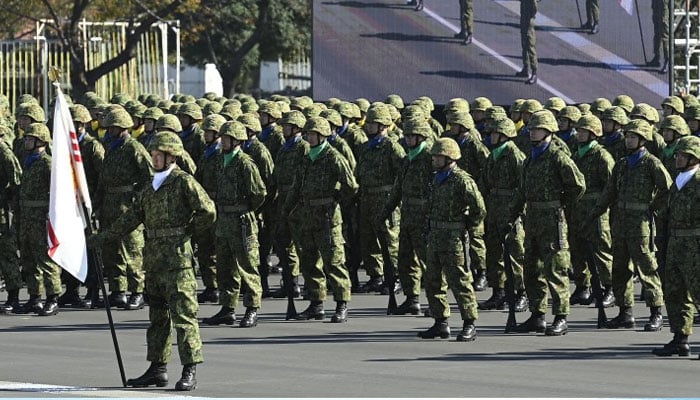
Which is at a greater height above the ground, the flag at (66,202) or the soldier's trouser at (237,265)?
the flag at (66,202)

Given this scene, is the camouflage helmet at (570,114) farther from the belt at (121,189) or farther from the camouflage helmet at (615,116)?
the belt at (121,189)

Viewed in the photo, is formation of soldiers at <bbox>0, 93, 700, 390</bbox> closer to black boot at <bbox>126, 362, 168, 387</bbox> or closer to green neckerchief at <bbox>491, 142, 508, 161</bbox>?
green neckerchief at <bbox>491, 142, 508, 161</bbox>

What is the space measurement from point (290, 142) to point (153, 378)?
614 cm

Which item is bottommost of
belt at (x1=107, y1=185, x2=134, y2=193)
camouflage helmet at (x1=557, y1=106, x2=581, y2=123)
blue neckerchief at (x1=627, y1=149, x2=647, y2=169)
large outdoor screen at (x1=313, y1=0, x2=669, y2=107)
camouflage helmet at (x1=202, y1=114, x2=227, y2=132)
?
belt at (x1=107, y1=185, x2=134, y2=193)

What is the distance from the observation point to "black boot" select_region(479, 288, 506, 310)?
61.9 feet

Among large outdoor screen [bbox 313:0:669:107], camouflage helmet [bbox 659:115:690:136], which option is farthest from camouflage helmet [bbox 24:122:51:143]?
large outdoor screen [bbox 313:0:669:107]

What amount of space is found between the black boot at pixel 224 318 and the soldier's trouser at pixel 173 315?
385 cm

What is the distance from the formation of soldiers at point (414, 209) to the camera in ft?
53.0

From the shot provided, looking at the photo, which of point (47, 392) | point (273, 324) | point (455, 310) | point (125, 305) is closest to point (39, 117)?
point (125, 305)

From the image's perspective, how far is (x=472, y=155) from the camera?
62.7 ft

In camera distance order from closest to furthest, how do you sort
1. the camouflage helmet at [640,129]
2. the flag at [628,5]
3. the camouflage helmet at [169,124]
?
the camouflage helmet at [169,124]
the camouflage helmet at [640,129]
the flag at [628,5]

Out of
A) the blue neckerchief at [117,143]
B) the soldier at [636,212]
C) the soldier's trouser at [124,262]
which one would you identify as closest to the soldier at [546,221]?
the soldier at [636,212]

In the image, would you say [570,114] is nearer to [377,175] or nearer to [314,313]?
[377,175]

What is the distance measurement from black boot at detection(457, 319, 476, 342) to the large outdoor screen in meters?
11.3
